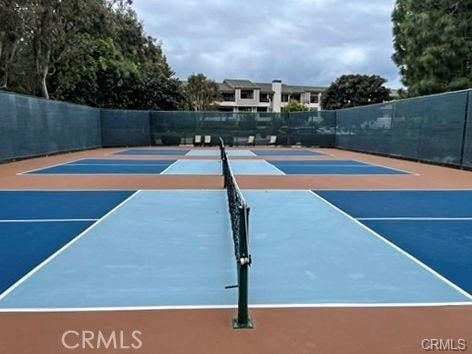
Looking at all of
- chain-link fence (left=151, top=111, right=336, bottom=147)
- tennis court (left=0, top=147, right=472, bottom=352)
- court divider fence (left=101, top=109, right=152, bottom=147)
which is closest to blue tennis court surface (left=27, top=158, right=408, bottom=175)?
tennis court (left=0, top=147, right=472, bottom=352)

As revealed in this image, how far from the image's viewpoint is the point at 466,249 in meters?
5.61

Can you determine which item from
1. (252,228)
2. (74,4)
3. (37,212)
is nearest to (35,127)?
(74,4)

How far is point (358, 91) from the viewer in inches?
2228

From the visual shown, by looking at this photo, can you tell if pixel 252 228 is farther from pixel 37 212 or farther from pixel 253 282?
pixel 37 212

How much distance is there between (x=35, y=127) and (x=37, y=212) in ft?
40.7

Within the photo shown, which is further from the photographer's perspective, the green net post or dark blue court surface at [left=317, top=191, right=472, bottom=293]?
dark blue court surface at [left=317, top=191, right=472, bottom=293]

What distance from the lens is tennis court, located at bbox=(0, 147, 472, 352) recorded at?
143 inches

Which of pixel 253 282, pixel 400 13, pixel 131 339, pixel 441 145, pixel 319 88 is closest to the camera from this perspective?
pixel 131 339

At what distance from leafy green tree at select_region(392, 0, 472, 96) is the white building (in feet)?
145

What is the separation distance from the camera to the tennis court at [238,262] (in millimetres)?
3629

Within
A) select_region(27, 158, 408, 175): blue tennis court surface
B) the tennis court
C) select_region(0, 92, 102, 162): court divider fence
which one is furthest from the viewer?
select_region(0, 92, 102, 162): court divider fence

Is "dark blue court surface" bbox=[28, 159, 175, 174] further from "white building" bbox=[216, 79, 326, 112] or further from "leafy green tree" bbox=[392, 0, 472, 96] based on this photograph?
"white building" bbox=[216, 79, 326, 112]

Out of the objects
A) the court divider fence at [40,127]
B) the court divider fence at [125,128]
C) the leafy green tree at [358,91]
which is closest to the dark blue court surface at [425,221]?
the court divider fence at [40,127]

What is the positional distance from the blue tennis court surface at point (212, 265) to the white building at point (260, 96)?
2532 inches
